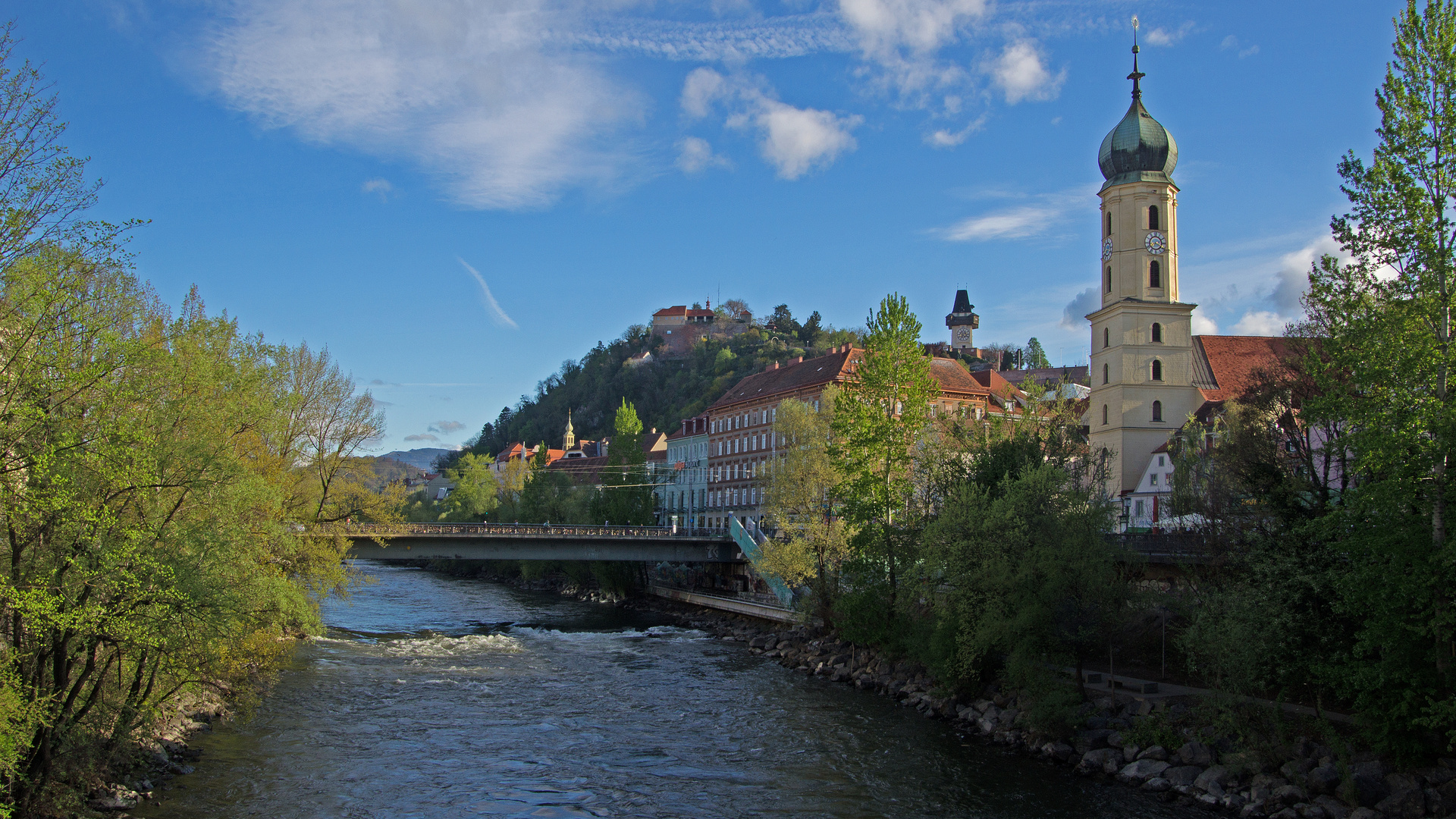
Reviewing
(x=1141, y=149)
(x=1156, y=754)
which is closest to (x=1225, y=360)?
(x=1141, y=149)

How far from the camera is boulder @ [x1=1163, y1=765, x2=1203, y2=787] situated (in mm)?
22266

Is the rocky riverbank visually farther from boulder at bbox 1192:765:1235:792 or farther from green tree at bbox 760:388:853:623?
green tree at bbox 760:388:853:623

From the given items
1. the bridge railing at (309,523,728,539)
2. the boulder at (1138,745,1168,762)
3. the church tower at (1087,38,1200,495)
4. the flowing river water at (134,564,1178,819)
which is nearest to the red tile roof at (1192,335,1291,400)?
the church tower at (1087,38,1200,495)

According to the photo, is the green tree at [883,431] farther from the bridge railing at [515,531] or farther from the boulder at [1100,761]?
the bridge railing at [515,531]

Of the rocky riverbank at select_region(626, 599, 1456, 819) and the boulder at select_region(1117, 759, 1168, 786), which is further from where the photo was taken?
the boulder at select_region(1117, 759, 1168, 786)

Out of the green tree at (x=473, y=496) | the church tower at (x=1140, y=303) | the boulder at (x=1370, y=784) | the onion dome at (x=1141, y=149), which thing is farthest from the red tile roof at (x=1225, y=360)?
the green tree at (x=473, y=496)

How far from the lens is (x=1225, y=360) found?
213 ft

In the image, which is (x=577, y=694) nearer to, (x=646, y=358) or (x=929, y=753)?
(x=929, y=753)

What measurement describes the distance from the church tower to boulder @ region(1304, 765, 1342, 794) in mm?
39385

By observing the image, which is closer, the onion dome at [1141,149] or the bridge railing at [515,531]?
the bridge railing at [515,531]

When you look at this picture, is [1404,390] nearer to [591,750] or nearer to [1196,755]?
[1196,755]

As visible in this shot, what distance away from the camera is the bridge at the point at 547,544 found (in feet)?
165

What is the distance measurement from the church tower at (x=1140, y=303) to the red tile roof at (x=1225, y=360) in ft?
10.7

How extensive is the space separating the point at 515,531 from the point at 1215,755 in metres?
39.8
